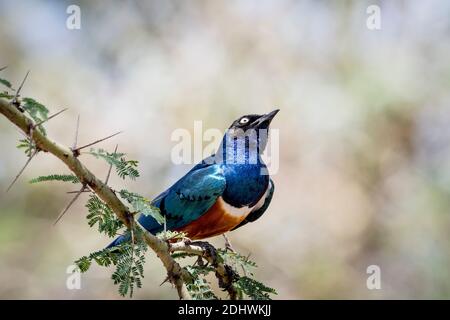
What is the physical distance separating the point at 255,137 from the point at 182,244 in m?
2.30

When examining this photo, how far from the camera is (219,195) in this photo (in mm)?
5367

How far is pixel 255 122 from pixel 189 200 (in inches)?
34.9

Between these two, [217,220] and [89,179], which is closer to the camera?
[89,179]

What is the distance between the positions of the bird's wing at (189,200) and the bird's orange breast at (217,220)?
47 mm

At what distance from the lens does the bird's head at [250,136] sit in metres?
5.68

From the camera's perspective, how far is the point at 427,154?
10148 millimetres

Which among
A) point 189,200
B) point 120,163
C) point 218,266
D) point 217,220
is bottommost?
point 218,266

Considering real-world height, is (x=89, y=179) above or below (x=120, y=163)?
below

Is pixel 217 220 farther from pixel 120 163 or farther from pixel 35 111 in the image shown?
pixel 35 111

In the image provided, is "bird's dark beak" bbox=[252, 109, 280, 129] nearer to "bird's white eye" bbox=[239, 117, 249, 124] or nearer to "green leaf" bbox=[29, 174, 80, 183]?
"bird's white eye" bbox=[239, 117, 249, 124]

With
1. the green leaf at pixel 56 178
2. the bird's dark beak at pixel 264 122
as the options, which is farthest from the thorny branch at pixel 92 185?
the bird's dark beak at pixel 264 122

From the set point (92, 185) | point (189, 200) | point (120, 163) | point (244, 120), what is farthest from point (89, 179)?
point (244, 120)

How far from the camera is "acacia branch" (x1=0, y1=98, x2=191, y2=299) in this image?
267 cm

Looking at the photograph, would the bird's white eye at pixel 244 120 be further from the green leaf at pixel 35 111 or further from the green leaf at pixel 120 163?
the green leaf at pixel 35 111
